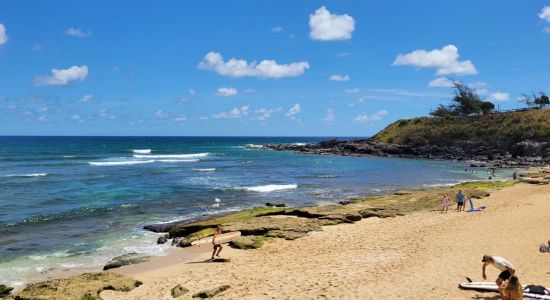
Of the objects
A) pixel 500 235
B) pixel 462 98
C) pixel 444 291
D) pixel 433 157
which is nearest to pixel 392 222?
pixel 500 235

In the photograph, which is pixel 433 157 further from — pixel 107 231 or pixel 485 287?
pixel 485 287

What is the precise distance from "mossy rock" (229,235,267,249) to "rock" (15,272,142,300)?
19.0ft

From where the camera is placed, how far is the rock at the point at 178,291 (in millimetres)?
14231

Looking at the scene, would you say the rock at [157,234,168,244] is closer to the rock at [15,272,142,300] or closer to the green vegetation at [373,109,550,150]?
the rock at [15,272,142,300]

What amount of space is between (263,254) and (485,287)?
915 cm

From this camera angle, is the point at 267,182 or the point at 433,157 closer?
the point at 267,182

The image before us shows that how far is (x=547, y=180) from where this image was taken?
142 ft

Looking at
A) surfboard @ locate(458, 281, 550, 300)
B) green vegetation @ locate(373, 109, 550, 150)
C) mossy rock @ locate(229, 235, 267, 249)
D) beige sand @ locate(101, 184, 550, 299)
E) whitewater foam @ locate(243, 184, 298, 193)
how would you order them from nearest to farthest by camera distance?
surfboard @ locate(458, 281, 550, 300)
beige sand @ locate(101, 184, 550, 299)
mossy rock @ locate(229, 235, 267, 249)
whitewater foam @ locate(243, 184, 298, 193)
green vegetation @ locate(373, 109, 550, 150)

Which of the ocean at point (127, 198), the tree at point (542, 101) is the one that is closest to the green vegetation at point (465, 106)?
the tree at point (542, 101)

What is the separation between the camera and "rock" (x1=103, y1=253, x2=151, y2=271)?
18.4 m

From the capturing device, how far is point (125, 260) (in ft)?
62.2

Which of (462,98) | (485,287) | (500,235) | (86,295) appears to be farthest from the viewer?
(462,98)

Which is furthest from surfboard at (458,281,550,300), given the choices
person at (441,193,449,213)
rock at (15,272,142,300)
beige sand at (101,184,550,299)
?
person at (441,193,449,213)

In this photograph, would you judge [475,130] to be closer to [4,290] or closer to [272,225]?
[272,225]
